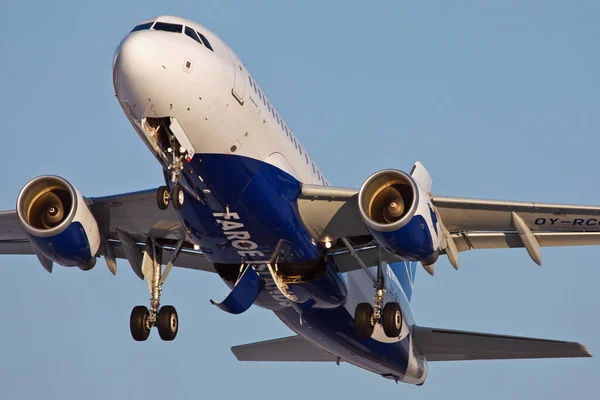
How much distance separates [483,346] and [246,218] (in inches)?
442

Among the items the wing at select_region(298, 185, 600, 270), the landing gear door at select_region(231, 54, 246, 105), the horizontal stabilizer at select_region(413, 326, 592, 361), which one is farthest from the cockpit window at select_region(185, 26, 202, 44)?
the horizontal stabilizer at select_region(413, 326, 592, 361)

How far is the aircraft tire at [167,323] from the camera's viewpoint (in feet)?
92.1

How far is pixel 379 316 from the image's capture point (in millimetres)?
26922

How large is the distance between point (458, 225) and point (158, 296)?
7368mm

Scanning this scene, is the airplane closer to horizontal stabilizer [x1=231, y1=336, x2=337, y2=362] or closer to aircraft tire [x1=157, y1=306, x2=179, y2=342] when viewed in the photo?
aircraft tire [x1=157, y1=306, x2=179, y2=342]

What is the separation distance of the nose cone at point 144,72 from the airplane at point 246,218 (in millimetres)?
24

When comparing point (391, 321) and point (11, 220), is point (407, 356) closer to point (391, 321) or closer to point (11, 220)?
point (391, 321)

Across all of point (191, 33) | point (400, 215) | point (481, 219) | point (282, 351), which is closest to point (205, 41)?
point (191, 33)

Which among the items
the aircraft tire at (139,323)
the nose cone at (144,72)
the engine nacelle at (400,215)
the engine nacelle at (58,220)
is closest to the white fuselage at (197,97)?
the nose cone at (144,72)

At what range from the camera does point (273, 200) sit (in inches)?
968

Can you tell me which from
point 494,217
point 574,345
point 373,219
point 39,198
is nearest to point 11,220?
point 39,198

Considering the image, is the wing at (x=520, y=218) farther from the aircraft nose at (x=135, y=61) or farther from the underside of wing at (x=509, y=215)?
the aircraft nose at (x=135, y=61)

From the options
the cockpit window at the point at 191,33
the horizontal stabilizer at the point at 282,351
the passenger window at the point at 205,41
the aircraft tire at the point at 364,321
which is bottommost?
the horizontal stabilizer at the point at 282,351

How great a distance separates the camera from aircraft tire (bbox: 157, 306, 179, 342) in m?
28.1
